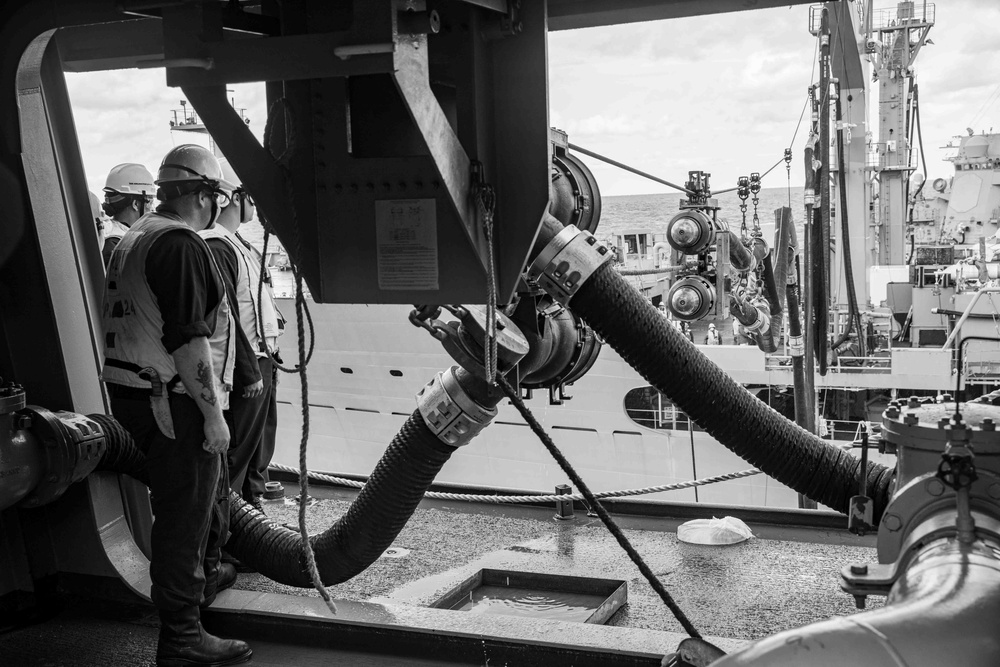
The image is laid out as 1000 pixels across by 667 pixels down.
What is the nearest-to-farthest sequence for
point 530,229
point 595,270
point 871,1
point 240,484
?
point 530,229 < point 595,270 < point 240,484 < point 871,1

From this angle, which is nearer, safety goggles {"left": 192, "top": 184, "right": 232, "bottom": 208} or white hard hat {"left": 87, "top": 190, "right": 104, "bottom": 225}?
safety goggles {"left": 192, "top": 184, "right": 232, "bottom": 208}

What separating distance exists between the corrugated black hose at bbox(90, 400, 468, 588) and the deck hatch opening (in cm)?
47

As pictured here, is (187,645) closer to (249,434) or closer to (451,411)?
(451,411)

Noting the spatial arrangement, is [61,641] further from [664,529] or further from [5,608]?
[664,529]

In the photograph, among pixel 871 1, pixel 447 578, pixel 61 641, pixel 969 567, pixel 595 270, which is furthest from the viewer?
pixel 871 1

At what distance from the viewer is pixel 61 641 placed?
3316mm

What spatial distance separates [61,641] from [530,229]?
88.0 inches

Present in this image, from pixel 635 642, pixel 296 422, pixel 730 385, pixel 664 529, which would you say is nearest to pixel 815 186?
pixel 664 529

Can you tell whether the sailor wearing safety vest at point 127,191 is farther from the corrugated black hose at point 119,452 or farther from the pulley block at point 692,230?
Result: the pulley block at point 692,230

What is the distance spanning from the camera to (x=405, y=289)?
265cm

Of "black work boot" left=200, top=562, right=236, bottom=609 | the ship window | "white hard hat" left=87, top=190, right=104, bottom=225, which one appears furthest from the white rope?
the ship window

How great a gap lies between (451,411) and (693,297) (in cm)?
806

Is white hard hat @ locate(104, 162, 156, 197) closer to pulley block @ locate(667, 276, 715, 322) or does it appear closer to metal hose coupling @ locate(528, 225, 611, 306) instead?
metal hose coupling @ locate(528, 225, 611, 306)

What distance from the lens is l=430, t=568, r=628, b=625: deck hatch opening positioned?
363 cm
